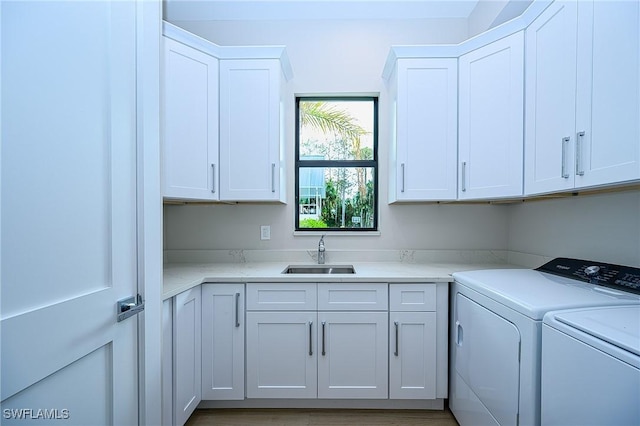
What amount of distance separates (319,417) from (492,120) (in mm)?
2195

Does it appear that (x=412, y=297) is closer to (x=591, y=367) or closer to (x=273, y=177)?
(x=591, y=367)

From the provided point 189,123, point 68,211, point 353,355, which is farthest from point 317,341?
point 189,123

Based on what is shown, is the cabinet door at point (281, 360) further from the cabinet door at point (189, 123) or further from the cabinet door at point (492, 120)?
the cabinet door at point (492, 120)

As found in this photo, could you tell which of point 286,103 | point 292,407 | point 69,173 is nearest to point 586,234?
point 292,407

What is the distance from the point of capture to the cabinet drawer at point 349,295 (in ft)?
5.41

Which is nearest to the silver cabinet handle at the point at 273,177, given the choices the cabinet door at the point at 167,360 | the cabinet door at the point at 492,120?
the cabinet door at the point at 167,360

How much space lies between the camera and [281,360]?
1.65 meters

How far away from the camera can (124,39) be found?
948mm

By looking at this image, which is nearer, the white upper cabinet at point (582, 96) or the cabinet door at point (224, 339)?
the white upper cabinet at point (582, 96)

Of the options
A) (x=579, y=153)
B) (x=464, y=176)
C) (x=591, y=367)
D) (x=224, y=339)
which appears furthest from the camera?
(x=464, y=176)

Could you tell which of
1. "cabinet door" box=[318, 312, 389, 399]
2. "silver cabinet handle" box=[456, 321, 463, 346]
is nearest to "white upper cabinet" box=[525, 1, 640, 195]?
"silver cabinet handle" box=[456, 321, 463, 346]

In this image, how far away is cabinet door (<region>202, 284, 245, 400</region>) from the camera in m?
1.63

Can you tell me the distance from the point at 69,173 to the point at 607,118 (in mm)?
1927

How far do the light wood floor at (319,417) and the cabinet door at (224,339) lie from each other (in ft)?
0.49
